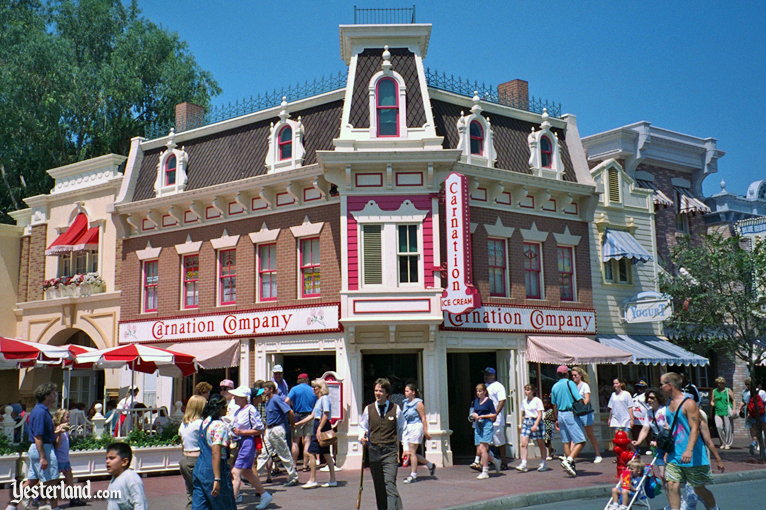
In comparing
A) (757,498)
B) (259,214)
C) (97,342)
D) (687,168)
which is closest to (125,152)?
(97,342)

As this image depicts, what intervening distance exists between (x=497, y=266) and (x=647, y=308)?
15.8 feet

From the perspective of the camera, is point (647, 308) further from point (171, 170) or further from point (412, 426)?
point (171, 170)

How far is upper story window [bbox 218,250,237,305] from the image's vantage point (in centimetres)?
2098

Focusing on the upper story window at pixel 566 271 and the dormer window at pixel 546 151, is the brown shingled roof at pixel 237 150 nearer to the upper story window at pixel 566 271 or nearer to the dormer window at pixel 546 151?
the dormer window at pixel 546 151

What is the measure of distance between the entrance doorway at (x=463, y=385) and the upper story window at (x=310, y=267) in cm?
463

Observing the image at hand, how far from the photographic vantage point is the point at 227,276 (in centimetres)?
2109

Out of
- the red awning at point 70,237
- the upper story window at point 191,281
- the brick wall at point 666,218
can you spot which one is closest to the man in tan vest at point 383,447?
the upper story window at point 191,281

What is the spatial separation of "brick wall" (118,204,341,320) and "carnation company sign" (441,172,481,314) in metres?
2.82

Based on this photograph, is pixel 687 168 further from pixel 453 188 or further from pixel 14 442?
pixel 14 442

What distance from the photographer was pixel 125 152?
3634cm

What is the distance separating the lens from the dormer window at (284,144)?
19891 millimetres

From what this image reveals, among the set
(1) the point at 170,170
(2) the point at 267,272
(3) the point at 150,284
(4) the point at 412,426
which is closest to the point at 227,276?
(2) the point at 267,272

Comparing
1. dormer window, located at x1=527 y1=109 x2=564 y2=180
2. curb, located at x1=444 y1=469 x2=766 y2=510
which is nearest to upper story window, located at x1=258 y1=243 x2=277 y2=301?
dormer window, located at x1=527 y1=109 x2=564 y2=180

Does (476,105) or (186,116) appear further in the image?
(186,116)
